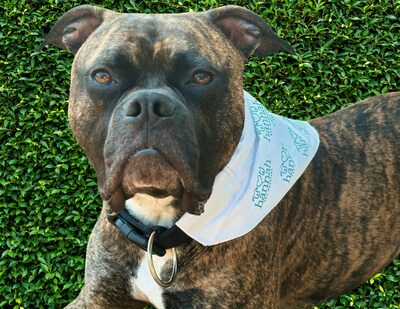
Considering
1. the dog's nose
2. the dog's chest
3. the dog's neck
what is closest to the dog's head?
the dog's nose

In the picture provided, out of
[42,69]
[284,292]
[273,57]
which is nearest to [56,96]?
[42,69]

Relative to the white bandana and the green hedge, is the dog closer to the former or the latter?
the white bandana

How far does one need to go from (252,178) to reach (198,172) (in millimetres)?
611

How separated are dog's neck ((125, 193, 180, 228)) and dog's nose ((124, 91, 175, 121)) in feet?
2.00

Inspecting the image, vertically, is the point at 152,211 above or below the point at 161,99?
below

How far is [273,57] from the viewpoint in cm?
486

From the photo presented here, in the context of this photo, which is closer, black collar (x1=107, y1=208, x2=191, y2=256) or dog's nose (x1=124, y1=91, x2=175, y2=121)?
dog's nose (x1=124, y1=91, x2=175, y2=121)

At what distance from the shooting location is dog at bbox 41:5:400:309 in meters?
2.61

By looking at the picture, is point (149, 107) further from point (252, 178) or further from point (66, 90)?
point (66, 90)

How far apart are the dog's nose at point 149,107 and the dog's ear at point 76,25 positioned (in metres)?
0.69

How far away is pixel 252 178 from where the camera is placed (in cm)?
327

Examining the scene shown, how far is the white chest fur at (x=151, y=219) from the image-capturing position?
3064 mm

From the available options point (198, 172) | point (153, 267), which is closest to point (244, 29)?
point (198, 172)

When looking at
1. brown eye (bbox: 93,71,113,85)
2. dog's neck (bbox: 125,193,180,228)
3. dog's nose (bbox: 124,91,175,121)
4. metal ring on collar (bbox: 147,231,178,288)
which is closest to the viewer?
dog's nose (bbox: 124,91,175,121)
